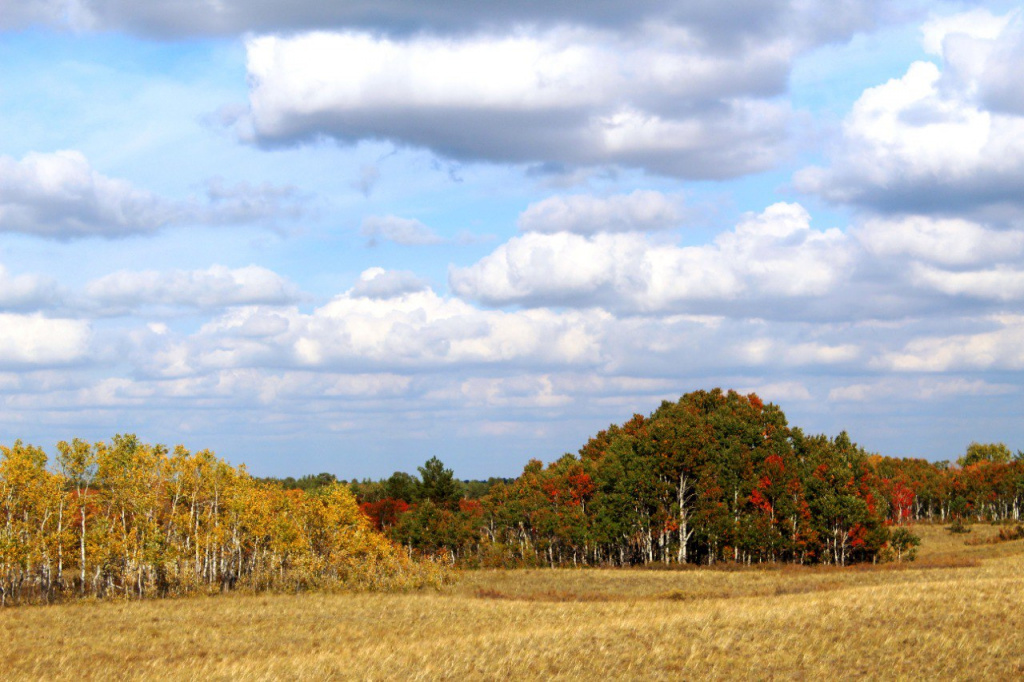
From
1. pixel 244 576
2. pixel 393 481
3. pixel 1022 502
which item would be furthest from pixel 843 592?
pixel 1022 502

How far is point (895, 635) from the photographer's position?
1507 inches

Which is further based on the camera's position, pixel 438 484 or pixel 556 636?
pixel 438 484

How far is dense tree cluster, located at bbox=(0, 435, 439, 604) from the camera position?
7188 centimetres

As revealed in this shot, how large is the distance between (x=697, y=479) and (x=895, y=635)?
57754 mm

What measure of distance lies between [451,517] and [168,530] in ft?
159

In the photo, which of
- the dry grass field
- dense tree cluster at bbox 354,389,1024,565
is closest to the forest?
dense tree cluster at bbox 354,389,1024,565

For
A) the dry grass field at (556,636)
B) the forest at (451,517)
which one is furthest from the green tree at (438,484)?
the dry grass field at (556,636)

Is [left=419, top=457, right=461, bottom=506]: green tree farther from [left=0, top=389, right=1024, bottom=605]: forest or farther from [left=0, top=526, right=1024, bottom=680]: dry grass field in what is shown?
[left=0, top=526, right=1024, bottom=680]: dry grass field

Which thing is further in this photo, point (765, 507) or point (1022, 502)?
point (1022, 502)

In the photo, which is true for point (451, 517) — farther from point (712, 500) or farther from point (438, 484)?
point (712, 500)

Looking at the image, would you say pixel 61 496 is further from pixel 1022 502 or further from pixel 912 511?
pixel 912 511

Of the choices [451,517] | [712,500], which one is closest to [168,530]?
[451,517]

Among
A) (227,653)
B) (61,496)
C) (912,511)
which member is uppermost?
(61,496)

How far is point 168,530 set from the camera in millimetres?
77062
